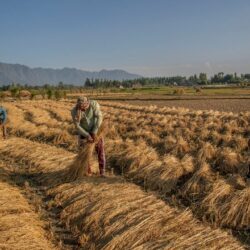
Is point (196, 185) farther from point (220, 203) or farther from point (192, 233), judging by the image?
point (192, 233)

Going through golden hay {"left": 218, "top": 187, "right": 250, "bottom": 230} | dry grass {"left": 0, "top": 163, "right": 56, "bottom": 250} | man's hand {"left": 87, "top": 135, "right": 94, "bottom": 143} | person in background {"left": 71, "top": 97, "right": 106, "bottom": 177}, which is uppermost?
person in background {"left": 71, "top": 97, "right": 106, "bottom": 177}

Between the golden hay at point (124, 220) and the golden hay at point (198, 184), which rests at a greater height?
the golden hay at point (198, 184)

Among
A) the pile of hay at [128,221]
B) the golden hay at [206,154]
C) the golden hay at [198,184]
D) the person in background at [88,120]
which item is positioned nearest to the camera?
the pile of hay at [128,221]

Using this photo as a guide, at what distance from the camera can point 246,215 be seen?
5074mm

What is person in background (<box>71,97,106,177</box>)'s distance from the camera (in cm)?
686

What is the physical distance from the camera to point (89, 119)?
22.9ft

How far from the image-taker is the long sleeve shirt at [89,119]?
6887 mm

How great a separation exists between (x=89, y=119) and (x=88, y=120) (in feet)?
0.08

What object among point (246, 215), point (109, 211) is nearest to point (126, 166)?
point (109, 211)

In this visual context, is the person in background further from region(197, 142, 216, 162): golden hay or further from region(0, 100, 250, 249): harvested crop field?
region(197, 142, 216, 162): golden hay

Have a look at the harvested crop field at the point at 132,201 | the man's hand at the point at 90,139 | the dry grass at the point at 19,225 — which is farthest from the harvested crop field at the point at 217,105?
the dry grass at the point at 19,225

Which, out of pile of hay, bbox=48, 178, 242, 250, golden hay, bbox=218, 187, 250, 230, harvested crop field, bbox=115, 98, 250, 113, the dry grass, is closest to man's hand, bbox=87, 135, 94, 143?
pile of hay, bbox=48, 178, 242, 250

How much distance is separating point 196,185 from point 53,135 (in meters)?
7.21

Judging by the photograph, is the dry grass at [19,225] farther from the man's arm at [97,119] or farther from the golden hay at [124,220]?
the man's arm at [97,119]
